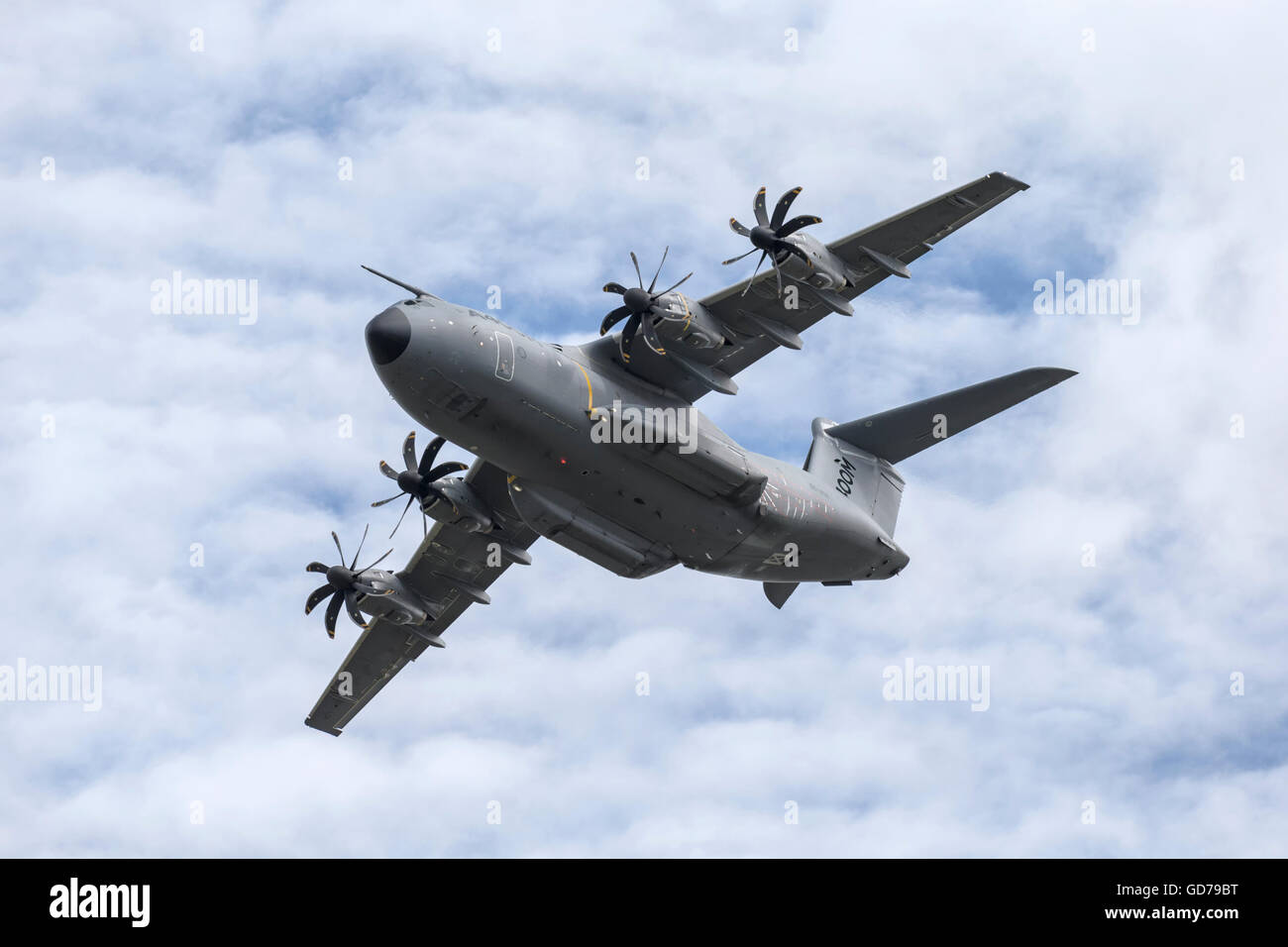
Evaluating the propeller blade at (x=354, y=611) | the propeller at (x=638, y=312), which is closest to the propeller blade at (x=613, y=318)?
the propeller at (x=638, y=312)

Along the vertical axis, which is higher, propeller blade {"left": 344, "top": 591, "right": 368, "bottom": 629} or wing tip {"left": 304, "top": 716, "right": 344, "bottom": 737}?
propeller blade {"left": 344, "top": 591, "right": 368, "bottom": 629}

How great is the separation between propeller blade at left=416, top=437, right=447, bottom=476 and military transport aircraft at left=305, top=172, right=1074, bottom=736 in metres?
0.05

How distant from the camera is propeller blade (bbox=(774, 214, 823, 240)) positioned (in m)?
30.3

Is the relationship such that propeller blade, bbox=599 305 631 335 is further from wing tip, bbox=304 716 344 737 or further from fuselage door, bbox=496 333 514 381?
wing tip, bbox=304 716 344 737

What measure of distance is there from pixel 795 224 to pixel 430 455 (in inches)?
391

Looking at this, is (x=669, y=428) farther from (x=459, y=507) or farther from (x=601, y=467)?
(x=459, y=507)

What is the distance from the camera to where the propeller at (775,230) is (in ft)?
99.8

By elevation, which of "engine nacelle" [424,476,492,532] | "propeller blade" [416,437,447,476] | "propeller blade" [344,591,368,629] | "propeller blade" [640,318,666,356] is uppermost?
"propeller blade" [640,318,666,356]

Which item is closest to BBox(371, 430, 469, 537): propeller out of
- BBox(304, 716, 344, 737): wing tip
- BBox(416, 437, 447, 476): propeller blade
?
BBox(416, 437, 447, 476): propeller blade

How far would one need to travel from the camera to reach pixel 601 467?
3105cm

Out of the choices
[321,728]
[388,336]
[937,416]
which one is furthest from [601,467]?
[321,728]

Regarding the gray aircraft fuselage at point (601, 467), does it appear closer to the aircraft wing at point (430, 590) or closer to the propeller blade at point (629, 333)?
the propeller blade at point (629, 333)

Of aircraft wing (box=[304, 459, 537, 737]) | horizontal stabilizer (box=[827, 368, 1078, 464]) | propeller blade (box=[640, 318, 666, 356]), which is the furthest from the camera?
aircraft wing (box=[304, 459, 537, 737])

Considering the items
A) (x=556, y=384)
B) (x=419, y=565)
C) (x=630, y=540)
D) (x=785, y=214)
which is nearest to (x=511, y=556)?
(x=419, y=565)
